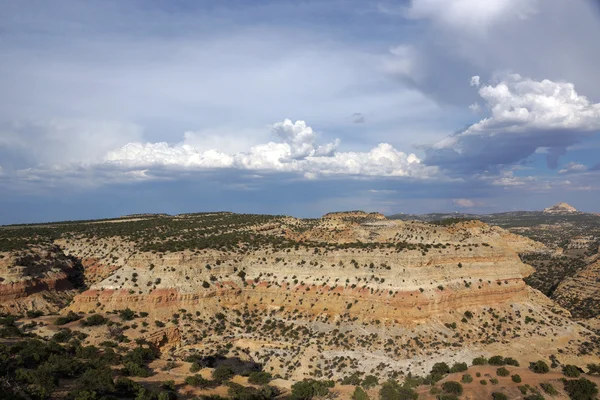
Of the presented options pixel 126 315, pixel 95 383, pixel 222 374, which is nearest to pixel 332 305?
pixel 222 374

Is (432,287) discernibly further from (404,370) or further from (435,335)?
(404,370)

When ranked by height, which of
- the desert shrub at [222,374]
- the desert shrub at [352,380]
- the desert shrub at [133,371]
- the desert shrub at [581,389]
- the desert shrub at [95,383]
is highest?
the desert shrub at [95,383]

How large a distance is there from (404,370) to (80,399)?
28302 mm

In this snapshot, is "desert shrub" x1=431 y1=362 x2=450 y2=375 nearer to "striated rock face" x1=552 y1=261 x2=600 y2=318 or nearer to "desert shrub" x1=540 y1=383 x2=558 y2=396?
"desert shrub" x1=540 y1=383 x2=558 y2=396

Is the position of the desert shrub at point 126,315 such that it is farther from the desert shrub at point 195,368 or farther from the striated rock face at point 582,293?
the striated rock face at point 582,293

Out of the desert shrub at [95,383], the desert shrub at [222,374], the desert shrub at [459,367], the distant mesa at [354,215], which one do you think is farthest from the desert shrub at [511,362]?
the distant mesa at [354,215]

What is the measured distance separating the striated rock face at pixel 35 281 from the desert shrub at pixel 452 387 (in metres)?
47.1

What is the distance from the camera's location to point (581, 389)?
30.6 metres

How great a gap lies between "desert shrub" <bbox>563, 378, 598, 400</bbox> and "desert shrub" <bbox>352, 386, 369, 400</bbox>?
16.0 metres

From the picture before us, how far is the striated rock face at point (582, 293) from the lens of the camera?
6397cm

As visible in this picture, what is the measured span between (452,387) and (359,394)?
24.7ft

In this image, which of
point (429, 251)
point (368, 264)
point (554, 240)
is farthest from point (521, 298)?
point (554, 240)

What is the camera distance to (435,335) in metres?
44.0

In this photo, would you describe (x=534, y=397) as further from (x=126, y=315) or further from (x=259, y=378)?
(x=126, y=315)
